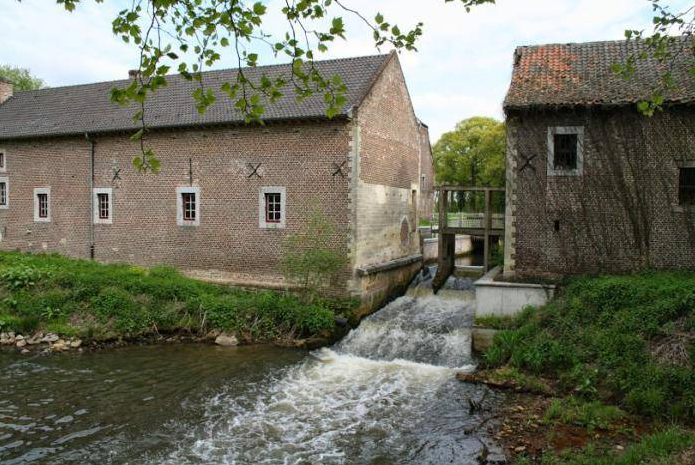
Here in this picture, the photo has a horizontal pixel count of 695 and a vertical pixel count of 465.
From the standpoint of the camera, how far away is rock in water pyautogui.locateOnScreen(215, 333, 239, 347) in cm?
1308

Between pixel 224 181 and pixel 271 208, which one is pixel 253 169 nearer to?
pixel 224 181

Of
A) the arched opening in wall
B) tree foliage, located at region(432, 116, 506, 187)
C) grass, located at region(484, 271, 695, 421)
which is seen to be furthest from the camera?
tree foliage, located at region(432, 116, 506, 187)

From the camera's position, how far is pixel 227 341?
13.1 m

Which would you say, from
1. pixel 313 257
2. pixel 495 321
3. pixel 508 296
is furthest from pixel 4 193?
pixel 508 296

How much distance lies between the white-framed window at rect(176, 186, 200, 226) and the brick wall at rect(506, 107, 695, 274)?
9383mm

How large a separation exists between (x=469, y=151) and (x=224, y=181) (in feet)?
97.4

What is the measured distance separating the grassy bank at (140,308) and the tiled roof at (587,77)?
24.5ft

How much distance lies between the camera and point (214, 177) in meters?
16.2

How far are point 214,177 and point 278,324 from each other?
5.25m

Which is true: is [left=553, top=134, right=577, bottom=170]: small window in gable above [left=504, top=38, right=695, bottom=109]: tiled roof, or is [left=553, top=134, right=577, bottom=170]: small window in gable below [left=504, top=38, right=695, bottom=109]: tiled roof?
below

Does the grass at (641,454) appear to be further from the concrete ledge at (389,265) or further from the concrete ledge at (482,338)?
the concrete ledge at (389,265)

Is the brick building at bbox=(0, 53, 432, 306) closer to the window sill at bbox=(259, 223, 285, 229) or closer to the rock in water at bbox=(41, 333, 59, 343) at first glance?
the window sill at bbox=(259, 223, 285, 229)

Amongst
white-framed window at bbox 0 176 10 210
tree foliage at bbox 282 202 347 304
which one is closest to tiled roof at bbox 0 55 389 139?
white-framed window at bbox 0 176 10 210

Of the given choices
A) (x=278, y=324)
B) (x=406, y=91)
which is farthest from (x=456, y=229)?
(x=278, y=324)
